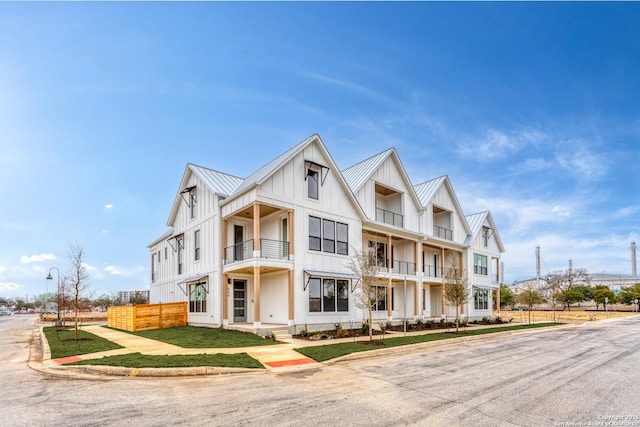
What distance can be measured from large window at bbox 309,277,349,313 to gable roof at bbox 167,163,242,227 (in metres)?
7.06

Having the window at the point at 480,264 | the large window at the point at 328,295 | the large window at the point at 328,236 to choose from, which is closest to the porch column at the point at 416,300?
the large window at the point at 328,295

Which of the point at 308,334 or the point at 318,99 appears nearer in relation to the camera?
the point at 308,334

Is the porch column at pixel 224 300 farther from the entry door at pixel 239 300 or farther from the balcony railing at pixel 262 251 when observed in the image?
the entry door at pixel 239 300

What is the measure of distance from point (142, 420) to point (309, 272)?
1445 cm

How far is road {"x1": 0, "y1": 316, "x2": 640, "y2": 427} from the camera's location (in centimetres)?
696

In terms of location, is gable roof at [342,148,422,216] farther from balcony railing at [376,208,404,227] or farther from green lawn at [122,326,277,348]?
green lawn at [122,326,277,348]

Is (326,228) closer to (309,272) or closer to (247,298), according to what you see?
(309,272)

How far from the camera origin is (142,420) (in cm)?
683

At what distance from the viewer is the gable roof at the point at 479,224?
36.1 meters

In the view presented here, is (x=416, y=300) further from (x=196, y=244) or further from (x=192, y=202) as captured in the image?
(x=192, y=202)

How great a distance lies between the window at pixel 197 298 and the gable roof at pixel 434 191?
16.5m

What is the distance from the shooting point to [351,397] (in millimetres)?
8461

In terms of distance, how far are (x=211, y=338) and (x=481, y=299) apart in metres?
27.2

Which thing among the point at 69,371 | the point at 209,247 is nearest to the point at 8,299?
the point at 209,247
